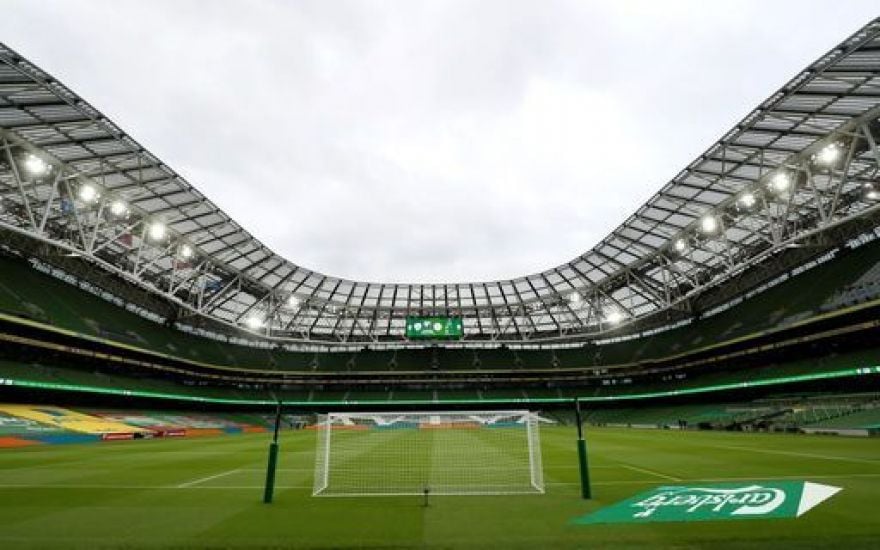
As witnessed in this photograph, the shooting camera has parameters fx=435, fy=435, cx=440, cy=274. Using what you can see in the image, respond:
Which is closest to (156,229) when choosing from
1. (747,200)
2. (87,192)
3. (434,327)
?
(87,192)

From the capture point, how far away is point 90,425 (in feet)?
104

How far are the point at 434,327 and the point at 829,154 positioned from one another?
40.7 m

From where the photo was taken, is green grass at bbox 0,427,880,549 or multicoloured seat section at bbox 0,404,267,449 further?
multicoloured seat section at bbox 0,404,267,449

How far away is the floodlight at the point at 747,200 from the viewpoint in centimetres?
3151

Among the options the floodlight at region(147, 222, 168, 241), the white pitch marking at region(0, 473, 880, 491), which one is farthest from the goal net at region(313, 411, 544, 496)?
the floodlight at region(147, 222, 168, 241)

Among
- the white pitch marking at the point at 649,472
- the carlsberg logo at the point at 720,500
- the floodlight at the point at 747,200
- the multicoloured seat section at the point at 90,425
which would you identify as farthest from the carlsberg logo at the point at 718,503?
the multicoloured seat section at the point at 90,425

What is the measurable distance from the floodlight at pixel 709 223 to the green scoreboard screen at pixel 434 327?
96.6 ft

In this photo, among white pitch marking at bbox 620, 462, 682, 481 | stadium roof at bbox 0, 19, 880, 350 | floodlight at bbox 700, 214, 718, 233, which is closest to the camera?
white pitch marking at bbox 620, 462, 682, 481

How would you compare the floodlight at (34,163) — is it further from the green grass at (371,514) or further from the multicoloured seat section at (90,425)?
the green grass at (371,514)

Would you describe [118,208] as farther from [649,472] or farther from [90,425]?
[649,472]

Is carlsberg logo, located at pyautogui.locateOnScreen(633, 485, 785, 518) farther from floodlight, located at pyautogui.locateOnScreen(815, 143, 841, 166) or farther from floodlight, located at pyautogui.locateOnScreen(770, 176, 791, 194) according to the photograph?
floodlight, located at pyautogui.locateOnScreen(770, 176, 791, 194)

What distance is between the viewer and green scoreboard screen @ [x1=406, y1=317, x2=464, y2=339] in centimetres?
5519

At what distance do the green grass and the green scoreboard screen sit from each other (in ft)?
136

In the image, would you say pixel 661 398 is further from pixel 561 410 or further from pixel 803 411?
pixel 803 411
